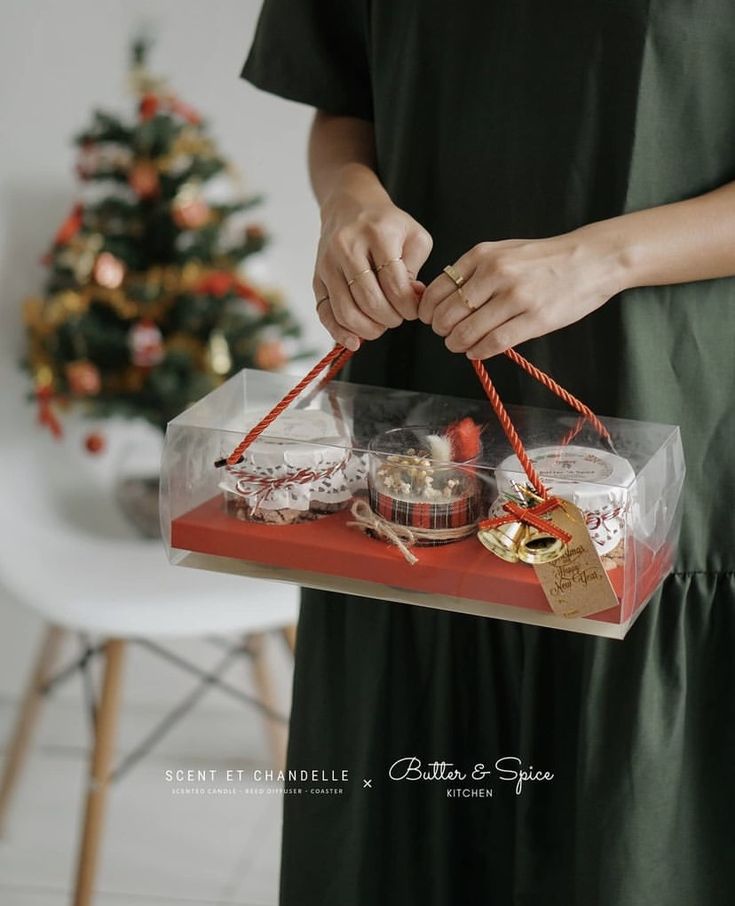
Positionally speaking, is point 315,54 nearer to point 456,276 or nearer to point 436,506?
point 456,276

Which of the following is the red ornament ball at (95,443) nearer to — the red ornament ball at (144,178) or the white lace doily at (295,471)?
the red ornament ball at (144,178)

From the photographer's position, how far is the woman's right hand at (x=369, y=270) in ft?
3.03

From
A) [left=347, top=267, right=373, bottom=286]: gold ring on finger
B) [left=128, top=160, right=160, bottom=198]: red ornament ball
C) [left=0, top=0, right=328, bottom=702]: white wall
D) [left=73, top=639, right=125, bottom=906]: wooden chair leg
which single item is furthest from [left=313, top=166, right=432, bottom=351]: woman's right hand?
[left=0, top=0, right=328, bottom=702]: white wall

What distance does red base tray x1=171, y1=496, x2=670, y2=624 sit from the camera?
0.87 m

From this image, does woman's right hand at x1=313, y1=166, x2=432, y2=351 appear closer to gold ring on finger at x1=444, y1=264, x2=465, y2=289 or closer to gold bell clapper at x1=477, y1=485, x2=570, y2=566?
gold ring on finger at x1=444, y1=264, x2=465, y2=289

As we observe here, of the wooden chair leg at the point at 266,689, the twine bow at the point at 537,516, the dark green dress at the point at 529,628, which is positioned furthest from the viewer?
the wooden chair leg at the point at 266,689

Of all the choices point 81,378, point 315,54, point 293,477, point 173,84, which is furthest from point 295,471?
point 173,84

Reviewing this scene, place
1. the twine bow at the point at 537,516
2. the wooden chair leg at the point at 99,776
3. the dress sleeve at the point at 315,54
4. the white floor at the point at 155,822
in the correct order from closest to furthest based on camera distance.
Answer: the twine bow at the point at 537,516
the dress sleeve at the point at 315,54
the wooden chair leg at the point at 99,776
the white floor at the point at 155,822

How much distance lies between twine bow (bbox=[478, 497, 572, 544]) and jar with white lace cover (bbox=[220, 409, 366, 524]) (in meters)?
0.14

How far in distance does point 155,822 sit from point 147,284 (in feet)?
3.20

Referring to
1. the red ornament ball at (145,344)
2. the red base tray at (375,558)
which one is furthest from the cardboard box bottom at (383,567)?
the red ornament ball at (145,344)

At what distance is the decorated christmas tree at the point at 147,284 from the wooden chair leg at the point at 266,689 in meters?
0.43

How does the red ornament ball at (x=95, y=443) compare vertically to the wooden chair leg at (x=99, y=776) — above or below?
above

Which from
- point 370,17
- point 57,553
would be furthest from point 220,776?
point 370,17
